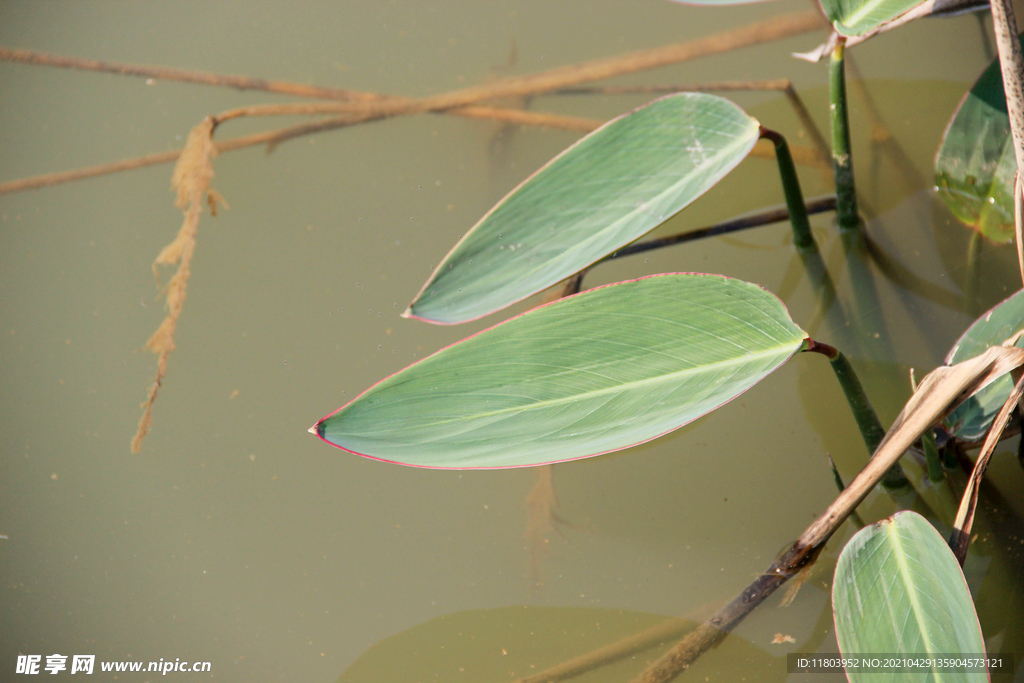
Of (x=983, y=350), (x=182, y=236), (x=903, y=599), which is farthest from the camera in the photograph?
(x=182, y=236)

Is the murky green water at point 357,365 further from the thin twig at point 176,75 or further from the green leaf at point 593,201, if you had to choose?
the green leaf at point 593,201

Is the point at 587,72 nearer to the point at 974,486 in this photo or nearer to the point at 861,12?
the point at 861,12

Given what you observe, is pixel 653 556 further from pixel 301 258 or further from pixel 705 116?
pixel 301 258

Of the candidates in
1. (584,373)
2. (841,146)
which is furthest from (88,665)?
(841,146)

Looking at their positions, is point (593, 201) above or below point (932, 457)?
above

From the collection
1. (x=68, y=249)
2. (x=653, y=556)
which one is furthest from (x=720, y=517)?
(x=68, y=249)

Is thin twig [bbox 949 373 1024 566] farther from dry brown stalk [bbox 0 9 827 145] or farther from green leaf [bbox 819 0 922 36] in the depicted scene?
dry brown stalk [bbox 0 9 827 145]

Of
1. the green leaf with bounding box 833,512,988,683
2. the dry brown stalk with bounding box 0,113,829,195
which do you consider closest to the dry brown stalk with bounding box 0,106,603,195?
the dry brown stalk with bounding box 0,113,829,195
